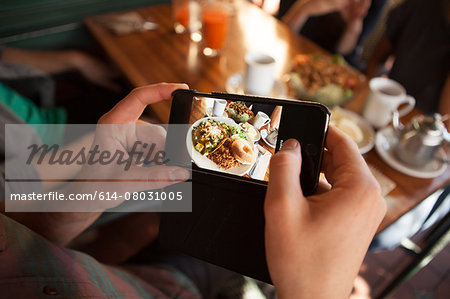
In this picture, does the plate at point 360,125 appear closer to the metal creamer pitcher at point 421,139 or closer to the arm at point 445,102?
the metal creamer pitcher at point 421,139

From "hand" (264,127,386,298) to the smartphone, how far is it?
0.20 ft

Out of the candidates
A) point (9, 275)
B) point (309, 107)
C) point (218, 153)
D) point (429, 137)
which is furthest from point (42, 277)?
point (429, 137)

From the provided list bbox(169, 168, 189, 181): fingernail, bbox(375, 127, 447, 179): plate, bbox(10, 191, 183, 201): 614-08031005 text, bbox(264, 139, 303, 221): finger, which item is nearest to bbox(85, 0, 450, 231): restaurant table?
bbox(375, 127, 447, 179): plate

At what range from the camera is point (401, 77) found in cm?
149

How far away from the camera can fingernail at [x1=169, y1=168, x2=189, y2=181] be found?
1.74 ft

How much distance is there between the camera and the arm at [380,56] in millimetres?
1583

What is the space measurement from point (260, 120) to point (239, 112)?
4cm

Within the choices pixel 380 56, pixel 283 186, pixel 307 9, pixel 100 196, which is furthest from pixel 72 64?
pixel 380 56

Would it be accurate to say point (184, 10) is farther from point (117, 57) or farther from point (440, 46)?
point (440, 46)

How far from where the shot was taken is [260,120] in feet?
1.61

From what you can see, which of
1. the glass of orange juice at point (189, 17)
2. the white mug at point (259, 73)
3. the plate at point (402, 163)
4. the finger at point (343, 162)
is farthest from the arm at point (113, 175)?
the glass of orange juice at point (189, 17)

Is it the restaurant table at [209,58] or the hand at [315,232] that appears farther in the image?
the restaurant table at [209,58]

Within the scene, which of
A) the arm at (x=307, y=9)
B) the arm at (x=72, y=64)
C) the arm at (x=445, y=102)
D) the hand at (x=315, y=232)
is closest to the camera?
the hand at (x=315, y=232)

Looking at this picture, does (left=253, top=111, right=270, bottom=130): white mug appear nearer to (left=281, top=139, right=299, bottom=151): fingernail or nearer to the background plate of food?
(left=281, top=139, right=299, bottom=151): fingernail
